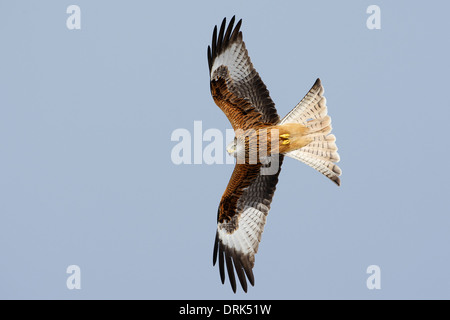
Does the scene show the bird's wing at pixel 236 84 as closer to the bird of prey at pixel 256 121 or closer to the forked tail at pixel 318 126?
the bird of prey at pixel 256 121

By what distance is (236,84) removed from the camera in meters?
8.59

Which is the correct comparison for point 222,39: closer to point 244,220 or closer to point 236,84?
point 236,84

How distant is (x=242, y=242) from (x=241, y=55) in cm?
203

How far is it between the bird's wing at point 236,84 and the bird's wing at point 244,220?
576 millimetres

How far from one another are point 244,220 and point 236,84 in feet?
4.93

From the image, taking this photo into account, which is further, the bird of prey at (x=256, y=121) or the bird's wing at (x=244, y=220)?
the bird's wing at (x=244, y=220)

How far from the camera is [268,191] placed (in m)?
8.91

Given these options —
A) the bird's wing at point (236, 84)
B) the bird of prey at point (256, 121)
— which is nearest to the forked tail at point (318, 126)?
the bird of prey at point (256, 121)

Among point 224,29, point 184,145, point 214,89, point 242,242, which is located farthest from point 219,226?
point 224,29

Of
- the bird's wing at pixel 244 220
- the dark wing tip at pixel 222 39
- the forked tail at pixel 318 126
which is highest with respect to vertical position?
the dark wing tip at pixel 222 39

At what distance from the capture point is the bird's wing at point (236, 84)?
28.0 feet

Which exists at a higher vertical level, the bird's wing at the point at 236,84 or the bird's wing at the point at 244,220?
the bird's wing at the point at 236,84

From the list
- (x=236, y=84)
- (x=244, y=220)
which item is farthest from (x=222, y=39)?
(x=244, y=220)

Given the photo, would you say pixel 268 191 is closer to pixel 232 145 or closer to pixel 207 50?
pixel 232 145
